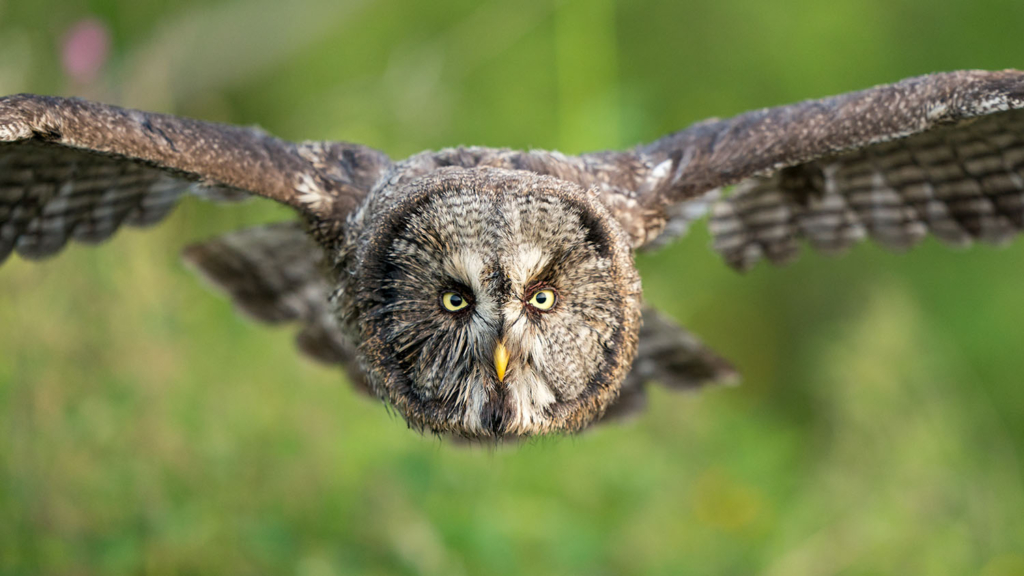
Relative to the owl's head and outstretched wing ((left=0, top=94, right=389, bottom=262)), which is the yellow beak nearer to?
the owl's head

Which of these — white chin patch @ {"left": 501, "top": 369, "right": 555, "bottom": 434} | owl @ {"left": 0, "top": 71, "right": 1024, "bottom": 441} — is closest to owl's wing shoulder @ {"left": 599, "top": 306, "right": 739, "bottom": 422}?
owl @ {"left": 0, "top": 71, "right": 1024, "bottom": 441}

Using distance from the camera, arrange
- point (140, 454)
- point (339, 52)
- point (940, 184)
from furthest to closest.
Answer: point (339, 52), point (940, 184), point (140, 454)

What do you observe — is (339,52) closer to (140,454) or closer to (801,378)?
(801,378)

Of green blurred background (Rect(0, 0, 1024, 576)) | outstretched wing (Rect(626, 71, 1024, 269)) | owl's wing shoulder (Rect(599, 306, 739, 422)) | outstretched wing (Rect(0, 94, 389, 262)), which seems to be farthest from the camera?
owl's wing shoulder (Rect(599, 306, 739, 422))

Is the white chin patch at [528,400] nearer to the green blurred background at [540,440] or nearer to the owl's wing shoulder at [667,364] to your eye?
the green blurred background at [540,440]

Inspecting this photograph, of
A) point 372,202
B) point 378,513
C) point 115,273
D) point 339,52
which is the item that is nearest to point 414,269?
point 372,202
